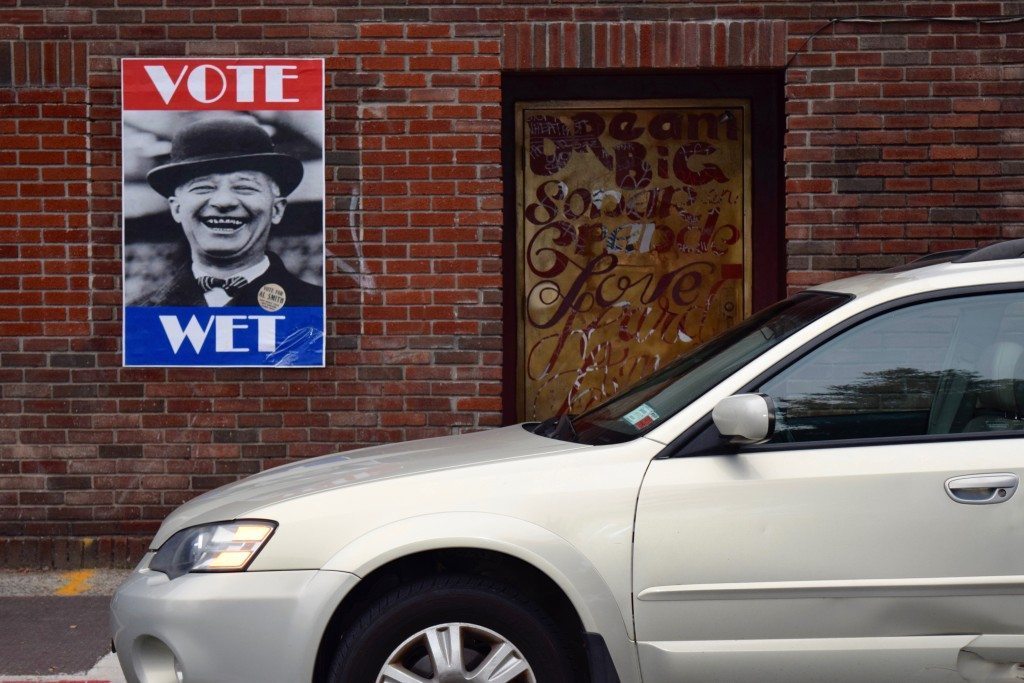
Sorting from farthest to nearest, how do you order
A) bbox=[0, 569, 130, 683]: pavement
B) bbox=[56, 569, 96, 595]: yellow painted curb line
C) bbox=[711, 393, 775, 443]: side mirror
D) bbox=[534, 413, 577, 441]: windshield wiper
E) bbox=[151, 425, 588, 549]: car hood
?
bbox=[56, 569, 96, 595]: yellow painted curb line < bbox=[0, 569, 130, 683]: pavement < bbox=[534, 413, 577, 441]: windshield wiper < bbox=[151, 425, 588, 549]: car hood < bbox=[711, 393, 775, 443]: side mirror

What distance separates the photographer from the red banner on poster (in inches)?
271

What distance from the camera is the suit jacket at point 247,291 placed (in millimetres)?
6910

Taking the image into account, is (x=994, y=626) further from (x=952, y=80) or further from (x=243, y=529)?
(x=952, y=80)

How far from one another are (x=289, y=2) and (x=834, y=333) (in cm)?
462

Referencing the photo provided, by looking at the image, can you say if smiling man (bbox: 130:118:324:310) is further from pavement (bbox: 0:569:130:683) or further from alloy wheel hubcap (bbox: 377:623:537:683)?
alloy wheel hubcap (bbox: 377:623:537:683)

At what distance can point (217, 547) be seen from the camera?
3.47 metres

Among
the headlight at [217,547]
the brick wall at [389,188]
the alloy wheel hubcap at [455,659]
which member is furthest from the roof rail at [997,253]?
the brick wall at [389,188]

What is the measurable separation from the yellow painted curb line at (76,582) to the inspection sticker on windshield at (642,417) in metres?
4.04

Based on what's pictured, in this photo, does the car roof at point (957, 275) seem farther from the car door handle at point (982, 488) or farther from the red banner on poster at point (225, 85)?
the red banner on poster at point (225, 85)

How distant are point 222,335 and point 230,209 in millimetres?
773

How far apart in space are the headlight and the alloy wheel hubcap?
54cm

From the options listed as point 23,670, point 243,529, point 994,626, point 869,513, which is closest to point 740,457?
point 869,513

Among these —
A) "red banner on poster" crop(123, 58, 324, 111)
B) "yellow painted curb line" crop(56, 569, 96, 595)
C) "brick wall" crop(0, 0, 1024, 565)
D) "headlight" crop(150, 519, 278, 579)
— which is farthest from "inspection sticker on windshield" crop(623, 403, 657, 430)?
"yellow painted curb line" crop(56, 569, 96, 595)

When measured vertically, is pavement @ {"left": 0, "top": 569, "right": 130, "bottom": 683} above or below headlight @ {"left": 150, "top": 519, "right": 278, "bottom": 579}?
below
